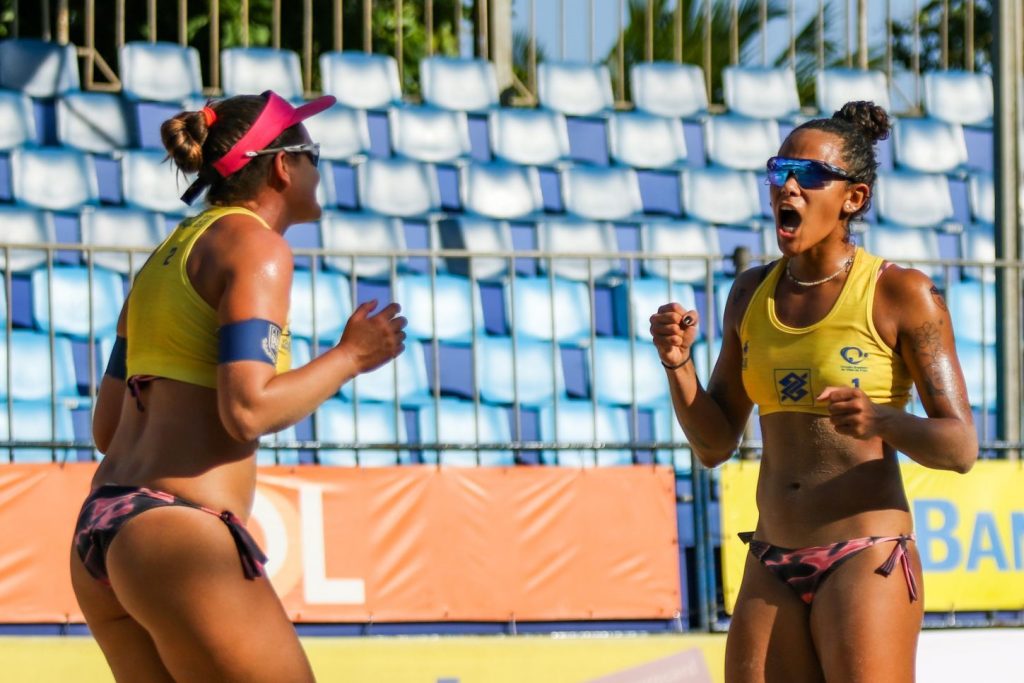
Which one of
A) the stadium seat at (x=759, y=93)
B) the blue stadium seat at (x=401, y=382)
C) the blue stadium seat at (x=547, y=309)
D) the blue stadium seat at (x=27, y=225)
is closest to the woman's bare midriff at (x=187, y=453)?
the blue stadium seat at (x=401, y=382)

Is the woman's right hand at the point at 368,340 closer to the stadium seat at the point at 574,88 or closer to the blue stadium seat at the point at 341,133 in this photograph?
the blue stadium seat at the point at 341,133

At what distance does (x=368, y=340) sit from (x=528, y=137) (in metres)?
8.04

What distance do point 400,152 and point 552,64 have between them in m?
1.59

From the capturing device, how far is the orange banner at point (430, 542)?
668cm

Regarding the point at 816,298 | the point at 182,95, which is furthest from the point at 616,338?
the point at 816,298

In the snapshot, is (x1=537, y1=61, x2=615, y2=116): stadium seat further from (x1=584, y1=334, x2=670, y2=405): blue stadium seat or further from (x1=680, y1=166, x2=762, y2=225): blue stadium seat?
(x1=584, y1=334, x2=670, y2=405): blue stadium seat

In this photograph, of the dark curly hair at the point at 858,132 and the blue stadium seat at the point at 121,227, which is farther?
the blue stadium seat at the point at 121,227

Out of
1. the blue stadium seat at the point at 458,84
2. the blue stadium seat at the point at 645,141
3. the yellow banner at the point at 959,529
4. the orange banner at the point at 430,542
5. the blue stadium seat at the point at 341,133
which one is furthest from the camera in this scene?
the blue stadium seat at the point at 645,141

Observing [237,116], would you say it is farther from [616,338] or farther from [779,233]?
[616,338]

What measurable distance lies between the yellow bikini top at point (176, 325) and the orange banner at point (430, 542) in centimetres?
361

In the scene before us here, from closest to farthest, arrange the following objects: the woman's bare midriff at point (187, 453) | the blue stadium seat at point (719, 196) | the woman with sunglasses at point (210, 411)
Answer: the woman with sunglasses at point (210, 411)
the woman's bare midriff at point (187, 453)
the blue stadium seat at point (719, 196)

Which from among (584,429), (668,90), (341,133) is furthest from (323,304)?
(668,90)

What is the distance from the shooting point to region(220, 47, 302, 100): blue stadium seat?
10.5 meters

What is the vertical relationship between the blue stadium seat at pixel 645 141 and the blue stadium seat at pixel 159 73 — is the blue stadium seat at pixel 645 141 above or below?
below
